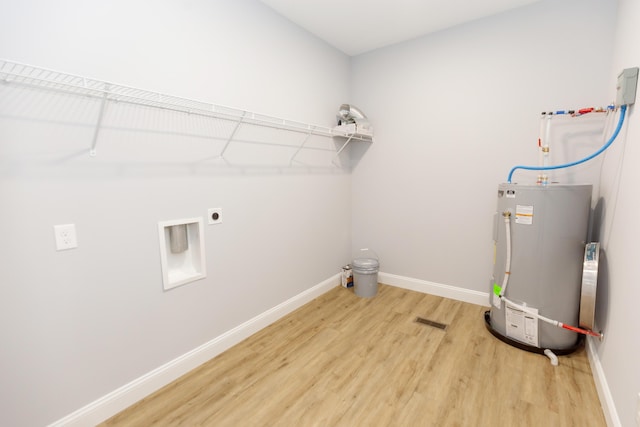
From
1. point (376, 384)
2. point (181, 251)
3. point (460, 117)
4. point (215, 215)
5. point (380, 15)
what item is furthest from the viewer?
point (460, 117)

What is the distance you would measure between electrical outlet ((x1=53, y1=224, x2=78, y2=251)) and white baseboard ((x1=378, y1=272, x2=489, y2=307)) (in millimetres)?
2850

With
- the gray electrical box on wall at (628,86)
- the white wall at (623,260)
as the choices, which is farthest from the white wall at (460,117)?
the gray electrical box on wall at (628,86)

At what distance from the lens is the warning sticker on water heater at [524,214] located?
6.55 ft

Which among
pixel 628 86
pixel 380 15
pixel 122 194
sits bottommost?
pixel 122 194

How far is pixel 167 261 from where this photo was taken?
188cm

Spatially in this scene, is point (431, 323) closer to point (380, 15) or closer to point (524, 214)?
point (524, 214)

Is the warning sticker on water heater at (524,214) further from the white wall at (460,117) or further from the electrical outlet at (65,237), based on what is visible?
the electrical outlet at (65,237)

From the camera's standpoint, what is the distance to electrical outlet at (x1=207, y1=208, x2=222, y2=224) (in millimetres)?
2029

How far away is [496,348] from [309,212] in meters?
1.89

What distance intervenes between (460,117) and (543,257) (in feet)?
4.74

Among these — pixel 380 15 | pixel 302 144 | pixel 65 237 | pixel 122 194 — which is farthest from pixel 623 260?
pixel 65 237

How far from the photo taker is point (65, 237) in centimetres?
140

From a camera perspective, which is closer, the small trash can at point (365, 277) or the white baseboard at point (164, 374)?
the white baseboard at point (164, 374)

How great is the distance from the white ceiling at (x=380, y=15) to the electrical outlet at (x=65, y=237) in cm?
208
